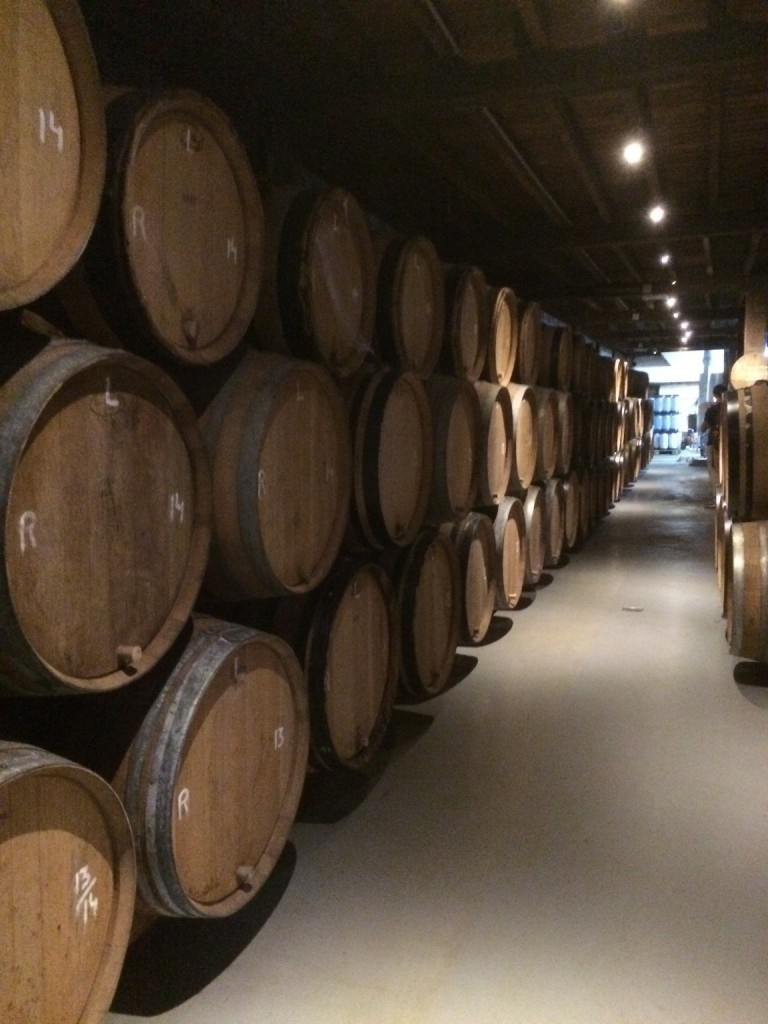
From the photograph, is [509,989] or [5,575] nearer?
[5,575]

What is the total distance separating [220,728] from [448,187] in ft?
17.9

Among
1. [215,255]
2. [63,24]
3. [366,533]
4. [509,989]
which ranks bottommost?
[509,989]

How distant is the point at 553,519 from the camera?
7742 millimetres

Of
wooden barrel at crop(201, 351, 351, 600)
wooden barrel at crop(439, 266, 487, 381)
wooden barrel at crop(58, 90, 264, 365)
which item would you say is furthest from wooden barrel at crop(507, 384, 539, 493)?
wooden barrel at crop(58, 90, 264, 365)

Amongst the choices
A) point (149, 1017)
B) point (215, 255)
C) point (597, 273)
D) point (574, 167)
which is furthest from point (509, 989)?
point (597, 273)

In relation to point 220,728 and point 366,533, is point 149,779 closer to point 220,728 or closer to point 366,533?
point 220,728

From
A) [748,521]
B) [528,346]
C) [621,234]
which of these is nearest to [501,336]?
[528,346]

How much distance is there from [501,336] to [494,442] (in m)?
0.85

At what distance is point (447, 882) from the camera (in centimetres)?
285

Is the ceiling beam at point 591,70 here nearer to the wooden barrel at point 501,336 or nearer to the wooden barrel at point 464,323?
the wooden barrel at point 464,323

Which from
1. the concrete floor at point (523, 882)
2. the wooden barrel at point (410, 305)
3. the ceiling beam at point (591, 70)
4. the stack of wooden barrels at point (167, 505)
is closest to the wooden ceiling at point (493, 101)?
the ceiling beam at point (591, 70)

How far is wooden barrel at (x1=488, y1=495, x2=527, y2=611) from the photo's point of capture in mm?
5910

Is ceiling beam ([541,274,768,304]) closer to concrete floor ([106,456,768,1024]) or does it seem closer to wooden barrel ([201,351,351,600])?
concrete floor ([106,456,768,1024])

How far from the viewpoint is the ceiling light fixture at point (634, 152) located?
5.79 m
